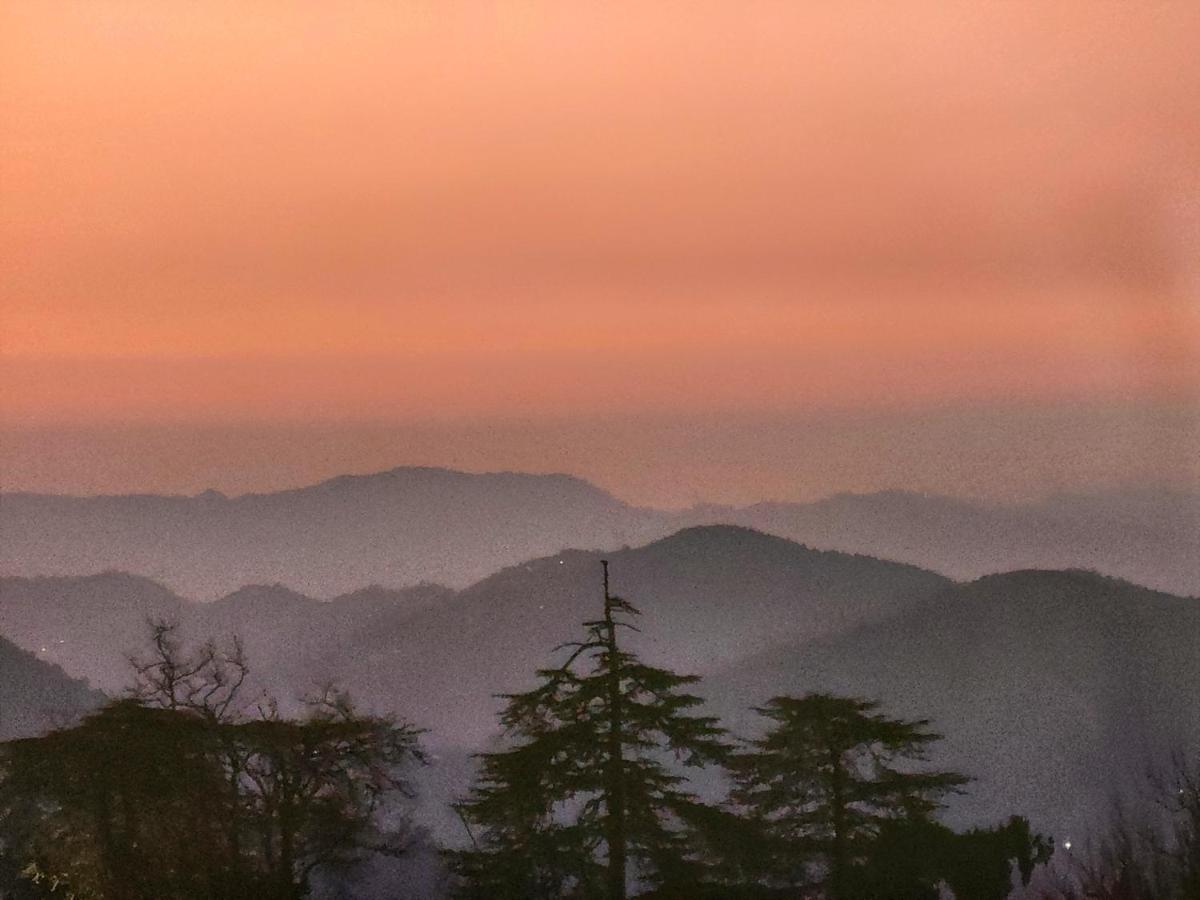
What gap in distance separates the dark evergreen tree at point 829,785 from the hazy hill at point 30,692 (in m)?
15.0

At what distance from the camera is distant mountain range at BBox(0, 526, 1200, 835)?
2477 cm

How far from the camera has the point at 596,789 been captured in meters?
12.6

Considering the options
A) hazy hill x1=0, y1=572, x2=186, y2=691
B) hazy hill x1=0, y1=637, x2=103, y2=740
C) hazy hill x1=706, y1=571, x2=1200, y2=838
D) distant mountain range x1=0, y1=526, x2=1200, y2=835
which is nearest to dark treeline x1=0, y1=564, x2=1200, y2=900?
hazy hill x1=706, y1=571, x2=1200, y2=838

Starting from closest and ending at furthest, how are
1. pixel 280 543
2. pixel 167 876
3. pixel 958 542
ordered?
pixel 167 876, pixel 958 542, pixel 280 543

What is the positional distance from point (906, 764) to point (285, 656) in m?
20.5

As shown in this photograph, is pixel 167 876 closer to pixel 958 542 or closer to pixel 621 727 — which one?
pixel 621 727

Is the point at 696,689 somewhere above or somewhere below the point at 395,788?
above

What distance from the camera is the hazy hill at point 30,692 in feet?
81.3

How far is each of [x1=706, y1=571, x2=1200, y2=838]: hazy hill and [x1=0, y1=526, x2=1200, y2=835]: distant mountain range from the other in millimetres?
56

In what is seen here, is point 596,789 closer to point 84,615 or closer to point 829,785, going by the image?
point 829,785

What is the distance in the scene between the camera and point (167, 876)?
37.5 ft

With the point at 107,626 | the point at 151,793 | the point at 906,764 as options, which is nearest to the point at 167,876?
the point at 151,793

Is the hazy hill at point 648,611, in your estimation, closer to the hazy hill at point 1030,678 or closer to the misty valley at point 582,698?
the misty valley at point 582,698

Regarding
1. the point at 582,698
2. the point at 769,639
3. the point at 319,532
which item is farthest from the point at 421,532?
the point at 582,698
